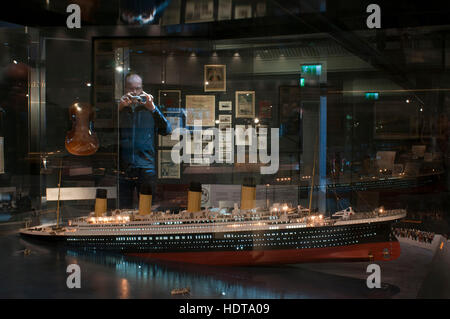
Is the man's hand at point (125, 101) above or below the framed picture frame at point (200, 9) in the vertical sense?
below

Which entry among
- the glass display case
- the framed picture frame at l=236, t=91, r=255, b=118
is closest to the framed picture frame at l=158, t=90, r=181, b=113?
the glass display case

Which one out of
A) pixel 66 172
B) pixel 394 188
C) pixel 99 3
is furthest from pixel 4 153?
pixel 394 188

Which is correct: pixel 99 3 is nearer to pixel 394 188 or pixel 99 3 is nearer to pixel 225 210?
pixel 225 210

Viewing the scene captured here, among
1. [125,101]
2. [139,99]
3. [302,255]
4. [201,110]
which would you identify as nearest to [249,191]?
[302,255]

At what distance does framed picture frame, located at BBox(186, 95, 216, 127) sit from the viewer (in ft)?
13.6

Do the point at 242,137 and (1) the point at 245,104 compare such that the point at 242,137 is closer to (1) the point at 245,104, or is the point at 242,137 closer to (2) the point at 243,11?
(1) the point at 245,104

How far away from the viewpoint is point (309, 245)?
419 centimetres

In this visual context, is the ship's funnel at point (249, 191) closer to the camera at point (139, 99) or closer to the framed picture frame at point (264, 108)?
the framed picture frame at point (264, 108)

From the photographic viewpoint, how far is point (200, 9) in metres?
3.96

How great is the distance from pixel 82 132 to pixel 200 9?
2071 mm

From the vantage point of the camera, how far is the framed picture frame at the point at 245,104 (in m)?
4.09

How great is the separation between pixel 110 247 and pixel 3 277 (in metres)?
1.13

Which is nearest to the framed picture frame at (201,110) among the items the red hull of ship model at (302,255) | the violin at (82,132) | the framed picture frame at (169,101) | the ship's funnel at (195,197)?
the framed picture frame at (169,101)

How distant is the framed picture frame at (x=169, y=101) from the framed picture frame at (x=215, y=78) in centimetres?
33
